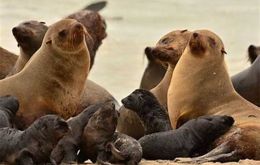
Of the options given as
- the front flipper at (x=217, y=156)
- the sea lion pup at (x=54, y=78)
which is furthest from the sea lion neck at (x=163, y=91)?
the front flipper at (x=217, y=156)

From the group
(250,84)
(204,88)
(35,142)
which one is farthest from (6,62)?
(35,142)

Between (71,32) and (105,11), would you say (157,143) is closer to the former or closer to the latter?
(71,32)

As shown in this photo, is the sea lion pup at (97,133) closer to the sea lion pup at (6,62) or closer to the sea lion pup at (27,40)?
the sea lion pup at (27,40)

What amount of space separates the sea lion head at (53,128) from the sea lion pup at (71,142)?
23 cm

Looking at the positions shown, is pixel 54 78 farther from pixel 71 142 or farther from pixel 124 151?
pixel 124 151

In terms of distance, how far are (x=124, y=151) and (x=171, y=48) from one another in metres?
3.21

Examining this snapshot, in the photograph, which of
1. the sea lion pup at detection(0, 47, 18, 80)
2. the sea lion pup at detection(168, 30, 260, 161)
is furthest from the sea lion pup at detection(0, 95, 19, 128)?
the sea lion pup at detection(0, 47, 18, 80)

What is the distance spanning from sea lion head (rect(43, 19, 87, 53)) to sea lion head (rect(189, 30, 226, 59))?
1.05 meters

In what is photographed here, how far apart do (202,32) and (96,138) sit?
2429 millimetres

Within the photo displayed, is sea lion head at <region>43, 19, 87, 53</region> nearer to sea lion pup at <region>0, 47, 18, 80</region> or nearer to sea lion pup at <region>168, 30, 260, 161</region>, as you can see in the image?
sea lion pup at <region>168, 30, 260, 161</region>

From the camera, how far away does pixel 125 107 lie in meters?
8.65

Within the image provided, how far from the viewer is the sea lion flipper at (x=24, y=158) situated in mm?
6527

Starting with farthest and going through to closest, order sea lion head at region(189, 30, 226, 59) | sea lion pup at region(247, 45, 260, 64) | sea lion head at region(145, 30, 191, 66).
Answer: sea lion pup at region(247, 45, 260, 64) < sea lion head at region(145, 30, 191, 66) < sea lion head at region(189, 30, 226, 59)

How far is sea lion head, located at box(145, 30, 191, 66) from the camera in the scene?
392 inches
